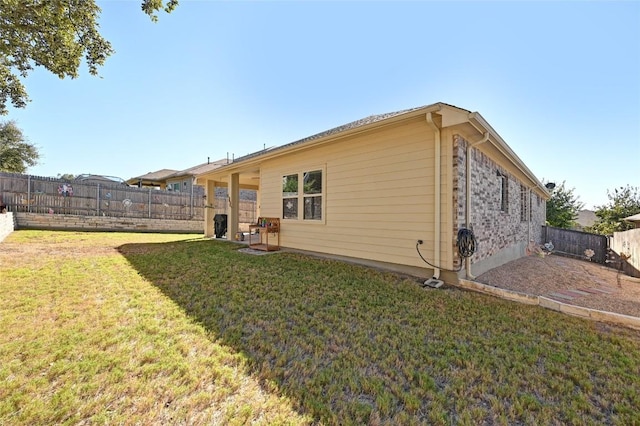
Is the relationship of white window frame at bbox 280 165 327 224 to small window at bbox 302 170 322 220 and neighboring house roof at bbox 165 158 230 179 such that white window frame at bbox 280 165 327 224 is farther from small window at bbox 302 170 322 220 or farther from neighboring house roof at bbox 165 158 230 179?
neighboring house roof at bbox 165 158 230 179

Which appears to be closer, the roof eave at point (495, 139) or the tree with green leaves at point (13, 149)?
the roof eave at point (495, 139)

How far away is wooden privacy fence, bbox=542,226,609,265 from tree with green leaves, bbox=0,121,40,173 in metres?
37.3

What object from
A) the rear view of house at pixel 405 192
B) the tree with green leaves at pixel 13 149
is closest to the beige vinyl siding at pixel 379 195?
the rear view of house at pixel 405 192

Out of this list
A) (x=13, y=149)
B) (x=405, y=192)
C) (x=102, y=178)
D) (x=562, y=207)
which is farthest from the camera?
(x=13, y=149)

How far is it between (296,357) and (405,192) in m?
3.68

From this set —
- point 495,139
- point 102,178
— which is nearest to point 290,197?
point 495,139

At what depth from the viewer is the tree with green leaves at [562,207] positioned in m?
21.3

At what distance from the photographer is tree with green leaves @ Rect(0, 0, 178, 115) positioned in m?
5.42

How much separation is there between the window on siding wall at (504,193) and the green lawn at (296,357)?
4048mm

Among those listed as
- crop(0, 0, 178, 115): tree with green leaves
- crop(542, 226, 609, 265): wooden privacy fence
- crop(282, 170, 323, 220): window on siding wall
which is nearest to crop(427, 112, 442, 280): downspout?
crop(282, 170, 323, 220): window on siding wall

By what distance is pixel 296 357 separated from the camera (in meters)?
2.55

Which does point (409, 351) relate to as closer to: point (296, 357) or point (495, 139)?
point (296, 357)

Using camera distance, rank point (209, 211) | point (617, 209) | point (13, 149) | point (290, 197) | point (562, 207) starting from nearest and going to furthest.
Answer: point (290, 197)
point (209, 211)
point (617, 209)
point (562, 207)
point (13, 149)

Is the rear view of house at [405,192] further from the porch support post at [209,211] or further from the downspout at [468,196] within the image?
the porch support post at [209,211]
